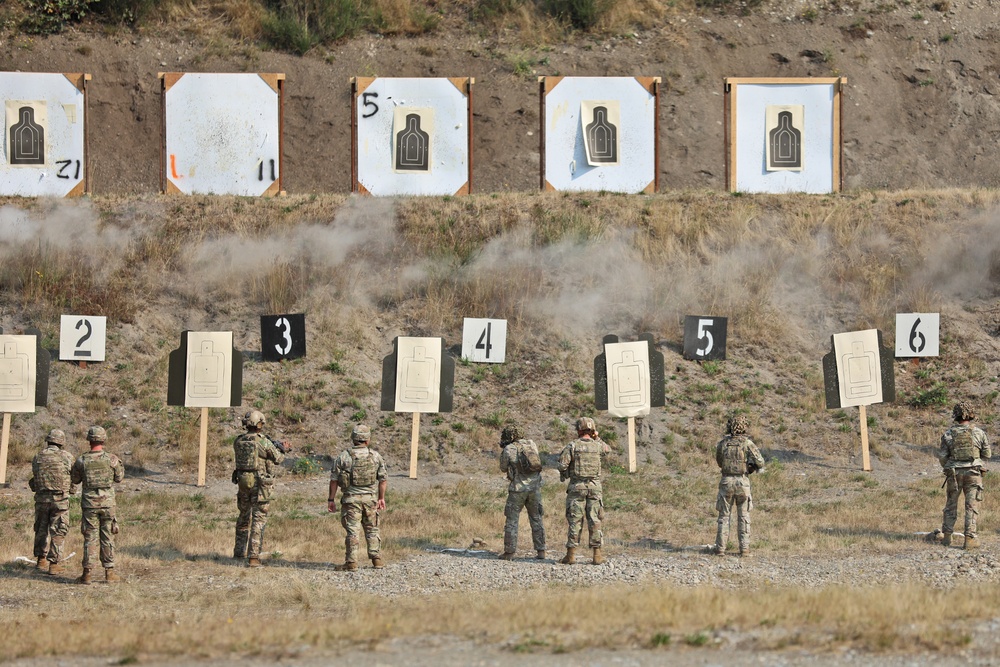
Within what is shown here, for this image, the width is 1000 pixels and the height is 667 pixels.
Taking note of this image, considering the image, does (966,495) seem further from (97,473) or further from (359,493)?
(97,473)

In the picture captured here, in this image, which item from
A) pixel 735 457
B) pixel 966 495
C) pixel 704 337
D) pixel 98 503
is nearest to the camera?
pixel 98 503

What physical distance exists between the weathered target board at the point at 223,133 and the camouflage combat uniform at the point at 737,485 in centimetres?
1313

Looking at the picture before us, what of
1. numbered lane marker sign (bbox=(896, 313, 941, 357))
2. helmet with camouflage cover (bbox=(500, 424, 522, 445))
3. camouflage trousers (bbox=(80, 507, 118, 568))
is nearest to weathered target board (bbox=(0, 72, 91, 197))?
camouflage trousers (bbox=(80, 507, 118, 568))

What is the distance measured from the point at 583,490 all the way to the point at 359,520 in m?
2.47

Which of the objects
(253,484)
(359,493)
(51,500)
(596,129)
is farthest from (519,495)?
(596,129)

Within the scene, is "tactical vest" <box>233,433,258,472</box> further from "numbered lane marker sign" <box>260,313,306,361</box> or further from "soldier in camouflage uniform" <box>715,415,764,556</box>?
"numbered lane marker sign" <box>260,313,306,361</box>

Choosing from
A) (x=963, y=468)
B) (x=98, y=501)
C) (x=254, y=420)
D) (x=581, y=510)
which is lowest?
(x=581, y=510)

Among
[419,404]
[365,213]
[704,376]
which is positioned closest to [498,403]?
[419,404]

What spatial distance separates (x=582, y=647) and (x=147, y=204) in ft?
56.0

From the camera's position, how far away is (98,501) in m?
14.7

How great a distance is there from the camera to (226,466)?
2088 centimetres

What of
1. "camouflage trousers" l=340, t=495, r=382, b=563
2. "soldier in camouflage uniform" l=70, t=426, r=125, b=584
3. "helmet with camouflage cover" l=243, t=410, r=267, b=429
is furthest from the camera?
"helmet with camouflage cover" l=243, t=410, r=267, b=429

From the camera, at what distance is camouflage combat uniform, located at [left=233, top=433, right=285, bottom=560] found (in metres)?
15.4

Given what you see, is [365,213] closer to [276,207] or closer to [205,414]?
[276,207]
